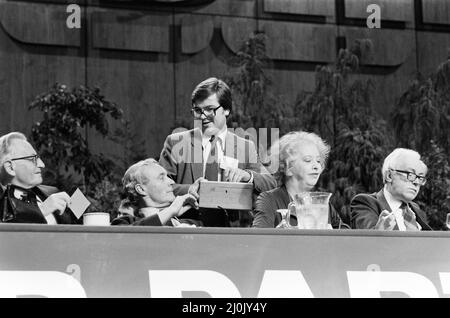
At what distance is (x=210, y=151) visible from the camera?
328cm

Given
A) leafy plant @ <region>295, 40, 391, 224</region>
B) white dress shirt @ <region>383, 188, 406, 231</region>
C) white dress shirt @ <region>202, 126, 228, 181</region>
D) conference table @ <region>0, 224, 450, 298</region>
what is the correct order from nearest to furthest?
conference table @ <region>0, 224, 450, 298</region>
white dress shirt @ <region>383, 188, 406, 231</region>
white dress shirt @ <region>202, 126, 228, 181</region>
leafy plant @ <region>295, 40, 391, 224</region>

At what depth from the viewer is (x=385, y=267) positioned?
92.1 inches

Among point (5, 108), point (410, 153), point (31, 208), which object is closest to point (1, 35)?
point (5, 108)

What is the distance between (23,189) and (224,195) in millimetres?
606

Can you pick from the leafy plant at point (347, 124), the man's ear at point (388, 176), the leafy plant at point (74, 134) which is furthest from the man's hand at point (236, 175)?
the leafy plant at point (347, 124)

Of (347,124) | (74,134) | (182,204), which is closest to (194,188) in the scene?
(182,204)

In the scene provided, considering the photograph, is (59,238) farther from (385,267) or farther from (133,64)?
(133,64)

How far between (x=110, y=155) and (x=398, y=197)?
1.39 m

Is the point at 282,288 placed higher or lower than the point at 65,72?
lower

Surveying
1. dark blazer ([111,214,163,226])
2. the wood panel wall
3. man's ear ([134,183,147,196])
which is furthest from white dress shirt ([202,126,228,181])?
the wood panel wall

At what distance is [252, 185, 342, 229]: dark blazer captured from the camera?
112 inches

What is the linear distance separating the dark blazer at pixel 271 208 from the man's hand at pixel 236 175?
0.21m

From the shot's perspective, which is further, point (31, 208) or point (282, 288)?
point (31, 208)

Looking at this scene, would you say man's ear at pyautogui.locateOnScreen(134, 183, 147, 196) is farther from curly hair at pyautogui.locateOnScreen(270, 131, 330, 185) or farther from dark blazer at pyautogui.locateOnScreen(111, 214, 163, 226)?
curly hair at pyautogui.locateOnScreen(270, 131, 330, 185)
